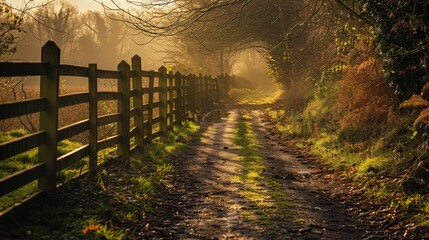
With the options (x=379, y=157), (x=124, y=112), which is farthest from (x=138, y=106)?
(x=379, y=157)

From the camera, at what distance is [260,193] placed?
7.10 m

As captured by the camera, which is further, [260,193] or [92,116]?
[92,116]

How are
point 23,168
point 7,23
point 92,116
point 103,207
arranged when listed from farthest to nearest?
1. point 7,23
2. point 23,168
3. point 92,116
4. point 103,207

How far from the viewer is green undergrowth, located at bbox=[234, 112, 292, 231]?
582cm

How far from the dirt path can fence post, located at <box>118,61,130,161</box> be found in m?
1.02

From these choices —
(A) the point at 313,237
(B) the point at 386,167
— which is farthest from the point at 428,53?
(A) the point at 313,237

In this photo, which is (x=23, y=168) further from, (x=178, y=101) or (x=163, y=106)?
(x=178, y=101)

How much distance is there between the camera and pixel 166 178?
8039mm

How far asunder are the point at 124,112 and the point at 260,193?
3.15 meters

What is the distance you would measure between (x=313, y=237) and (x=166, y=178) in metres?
3.46

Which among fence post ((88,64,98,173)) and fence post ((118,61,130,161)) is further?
fence post ((118,61,130,161))

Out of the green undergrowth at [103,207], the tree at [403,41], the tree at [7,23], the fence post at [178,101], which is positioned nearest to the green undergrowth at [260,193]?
the green undergrowth at [103,207]

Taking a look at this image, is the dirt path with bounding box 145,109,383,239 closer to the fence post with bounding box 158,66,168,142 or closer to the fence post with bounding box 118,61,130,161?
the fence post with bounding box 118,61,130,161

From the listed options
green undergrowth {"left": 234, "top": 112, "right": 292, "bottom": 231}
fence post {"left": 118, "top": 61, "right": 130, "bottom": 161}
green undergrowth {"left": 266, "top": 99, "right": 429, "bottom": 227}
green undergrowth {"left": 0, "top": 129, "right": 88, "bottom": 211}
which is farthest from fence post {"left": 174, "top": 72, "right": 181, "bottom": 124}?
fence post {"left": 118, "top": 61, "right": 130, "bottom": 161}
